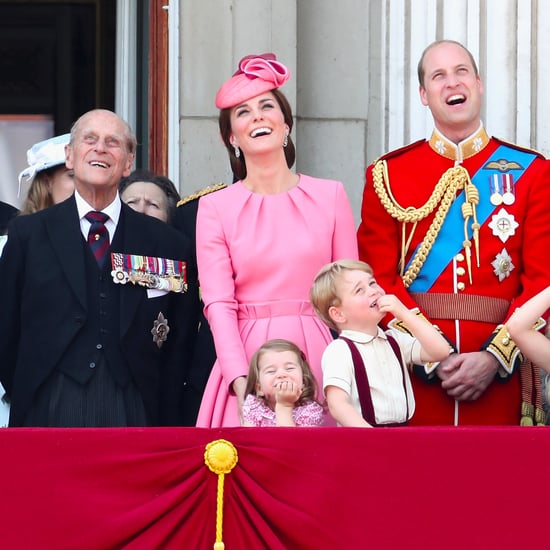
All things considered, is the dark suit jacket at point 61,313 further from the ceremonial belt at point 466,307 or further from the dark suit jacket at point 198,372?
the ceremonial belt at point 466,307

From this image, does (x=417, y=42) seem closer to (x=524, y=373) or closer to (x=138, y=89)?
(x=138, y=89)

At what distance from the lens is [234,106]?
517 centimetres

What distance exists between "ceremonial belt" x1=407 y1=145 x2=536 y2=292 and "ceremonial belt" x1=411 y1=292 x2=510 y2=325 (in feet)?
0.20

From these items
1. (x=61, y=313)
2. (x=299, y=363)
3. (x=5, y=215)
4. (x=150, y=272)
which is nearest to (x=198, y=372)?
(x=150, y=272)

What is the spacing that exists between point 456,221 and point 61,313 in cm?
130

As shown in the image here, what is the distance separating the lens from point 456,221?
5.23m

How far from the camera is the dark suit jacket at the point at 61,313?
16.6 feet

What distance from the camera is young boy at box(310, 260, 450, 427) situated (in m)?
4.61

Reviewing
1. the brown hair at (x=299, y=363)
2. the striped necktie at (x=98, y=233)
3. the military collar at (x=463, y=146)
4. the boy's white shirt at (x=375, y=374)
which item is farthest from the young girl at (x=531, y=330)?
the striped necktie at (x=98, y=233)

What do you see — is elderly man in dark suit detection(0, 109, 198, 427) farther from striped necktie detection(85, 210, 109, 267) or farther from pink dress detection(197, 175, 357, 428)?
pink dress detection(197, 175, 357, 428)

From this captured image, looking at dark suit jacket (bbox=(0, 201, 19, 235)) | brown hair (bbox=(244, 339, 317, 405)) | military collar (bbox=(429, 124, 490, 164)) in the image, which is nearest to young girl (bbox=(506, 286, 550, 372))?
brown hair (bbox=(244, 339, 317, 405))

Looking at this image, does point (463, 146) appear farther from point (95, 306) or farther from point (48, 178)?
point (48, 178)

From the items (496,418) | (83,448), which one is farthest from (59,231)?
(496,418)

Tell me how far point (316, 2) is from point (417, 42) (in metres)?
0.58
